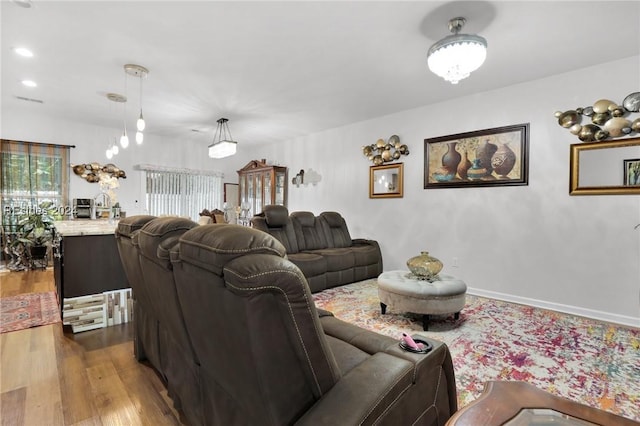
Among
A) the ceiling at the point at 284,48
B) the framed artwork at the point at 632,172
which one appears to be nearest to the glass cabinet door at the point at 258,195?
the ceiling at the point at 284,48

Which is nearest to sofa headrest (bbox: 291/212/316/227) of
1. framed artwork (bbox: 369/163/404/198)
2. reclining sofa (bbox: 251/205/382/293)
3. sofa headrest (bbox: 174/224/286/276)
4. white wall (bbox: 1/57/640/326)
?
reclining sofa (bbox: 251/205/382/293)

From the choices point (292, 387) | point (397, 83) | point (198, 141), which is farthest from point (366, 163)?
point (292, 387)

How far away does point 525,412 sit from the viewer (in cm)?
90

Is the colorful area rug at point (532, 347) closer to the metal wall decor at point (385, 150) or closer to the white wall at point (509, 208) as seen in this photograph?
the white wall at point (509, 208)

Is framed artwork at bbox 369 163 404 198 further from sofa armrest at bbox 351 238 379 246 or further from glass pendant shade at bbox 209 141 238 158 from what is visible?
glass pendant shade at bbox 209 141 238 158

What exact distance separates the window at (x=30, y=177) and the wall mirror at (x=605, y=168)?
24.6 feet

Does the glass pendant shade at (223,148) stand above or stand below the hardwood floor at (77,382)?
above

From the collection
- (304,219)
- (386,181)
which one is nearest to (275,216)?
(304,219)

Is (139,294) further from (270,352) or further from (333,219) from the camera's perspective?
(333,219)

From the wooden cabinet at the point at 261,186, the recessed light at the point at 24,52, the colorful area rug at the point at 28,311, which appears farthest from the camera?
the wooden cabinet at the point at 261,186

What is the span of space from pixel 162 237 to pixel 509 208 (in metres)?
3.85

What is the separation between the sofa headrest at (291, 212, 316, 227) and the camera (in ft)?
15.5

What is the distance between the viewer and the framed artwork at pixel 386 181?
15.8 ft

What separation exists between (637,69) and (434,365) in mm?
3756
